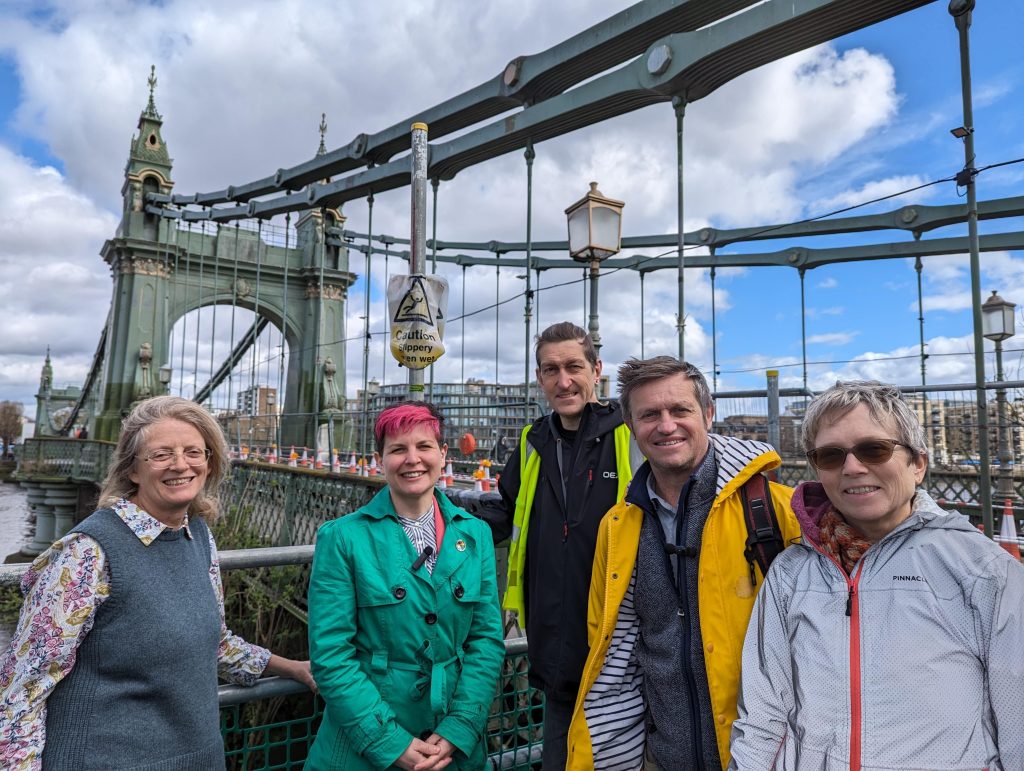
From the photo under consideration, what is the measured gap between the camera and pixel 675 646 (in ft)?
4.37

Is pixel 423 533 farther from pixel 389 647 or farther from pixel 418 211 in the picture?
pixel 418 211

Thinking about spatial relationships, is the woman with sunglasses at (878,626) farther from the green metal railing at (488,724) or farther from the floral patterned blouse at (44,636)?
the floral patterned blouse at (44,636)

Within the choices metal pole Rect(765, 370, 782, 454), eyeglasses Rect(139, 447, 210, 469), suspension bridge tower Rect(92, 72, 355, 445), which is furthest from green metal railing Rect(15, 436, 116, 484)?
eyeglasses Rect(139, 447, 210, 469)

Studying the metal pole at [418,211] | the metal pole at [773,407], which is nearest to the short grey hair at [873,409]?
the metal pole at [418,211]

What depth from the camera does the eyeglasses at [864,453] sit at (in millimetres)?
1134

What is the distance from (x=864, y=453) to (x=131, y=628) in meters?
1.38

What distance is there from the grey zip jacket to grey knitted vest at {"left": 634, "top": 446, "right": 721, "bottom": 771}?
0.15 metres

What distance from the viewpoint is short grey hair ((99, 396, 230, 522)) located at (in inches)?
51.3

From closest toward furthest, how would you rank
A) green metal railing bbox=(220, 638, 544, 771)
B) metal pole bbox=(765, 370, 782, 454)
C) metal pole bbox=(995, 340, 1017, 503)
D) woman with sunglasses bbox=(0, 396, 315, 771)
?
woman with sunglasses bbox=(0, 396, 315, 771), green metal railing bbox=(220, 638, 544, 771), metal pole bbox=(765, 370, 782, 454), metal pole bbox=(995, 340, 1017, 503)

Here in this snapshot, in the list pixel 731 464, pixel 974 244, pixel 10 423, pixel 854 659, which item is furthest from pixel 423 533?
pixel 10 423

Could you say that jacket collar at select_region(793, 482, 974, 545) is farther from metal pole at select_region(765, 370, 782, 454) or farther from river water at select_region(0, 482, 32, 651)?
river water at select_region(0, 482, 32, 651)

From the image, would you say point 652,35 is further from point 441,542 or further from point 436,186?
point 441,542

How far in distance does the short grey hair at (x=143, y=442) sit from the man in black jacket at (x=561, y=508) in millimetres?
859

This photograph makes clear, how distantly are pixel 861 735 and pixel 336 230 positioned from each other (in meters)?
20.6
